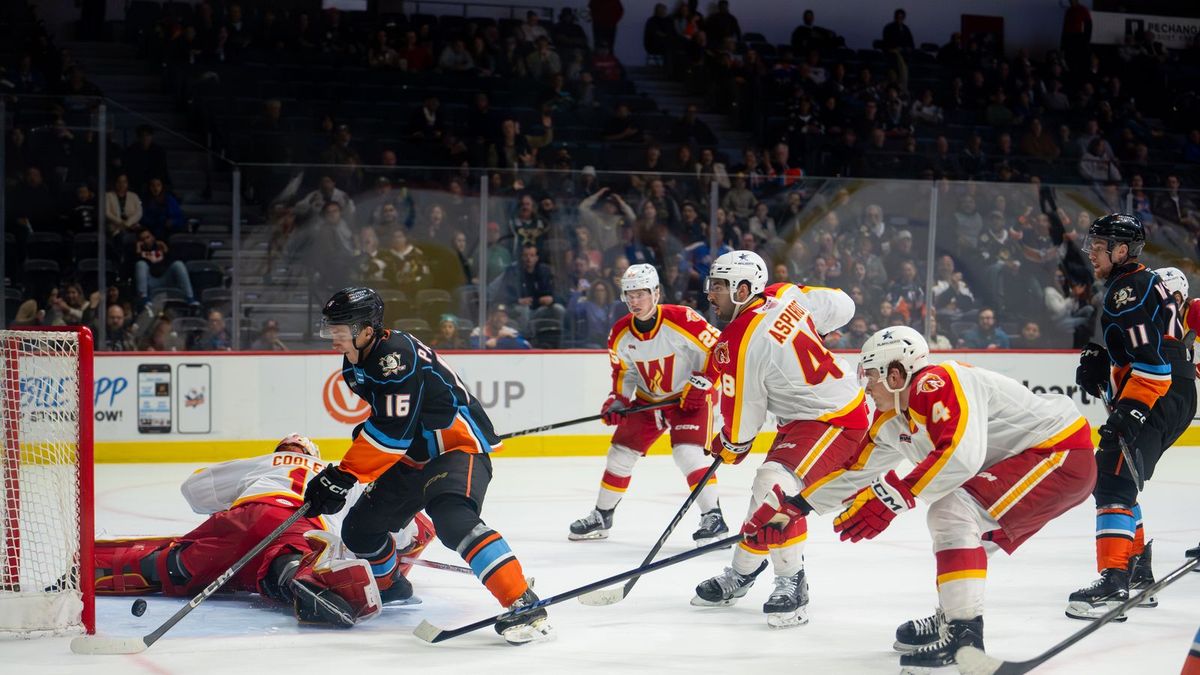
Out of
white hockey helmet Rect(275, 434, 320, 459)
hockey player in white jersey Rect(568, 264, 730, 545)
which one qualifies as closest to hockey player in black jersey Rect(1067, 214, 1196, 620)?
hockey player in white jersey Rect(568, 264, 730, 545)

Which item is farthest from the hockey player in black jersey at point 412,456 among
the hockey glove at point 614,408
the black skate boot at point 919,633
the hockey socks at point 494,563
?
the hockey glove at point 614,408

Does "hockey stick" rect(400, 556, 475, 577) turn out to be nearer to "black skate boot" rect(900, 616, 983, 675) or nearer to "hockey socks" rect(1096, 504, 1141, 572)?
"black skate boot" rect(900, 616, 983, 675)

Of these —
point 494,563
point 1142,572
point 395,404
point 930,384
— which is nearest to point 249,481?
point 395,404

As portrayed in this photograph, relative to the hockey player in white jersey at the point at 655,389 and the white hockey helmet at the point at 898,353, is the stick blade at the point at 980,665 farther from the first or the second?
the hockey player in white jersey at the point at 655,389

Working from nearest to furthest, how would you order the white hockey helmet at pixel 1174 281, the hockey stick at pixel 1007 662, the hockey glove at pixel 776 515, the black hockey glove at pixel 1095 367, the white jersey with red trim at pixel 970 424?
the hockey stick at pixel 1007 662
the white jersey with red trim at pixel 970 424
the hockey glove at pixel 776 515
the black hockey glove at pixel 1095 367
the white hockey helmet at pixel 1174 281

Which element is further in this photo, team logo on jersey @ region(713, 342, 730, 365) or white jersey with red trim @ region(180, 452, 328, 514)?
white jersey with red trim @ region(180, 452, 328, 514)

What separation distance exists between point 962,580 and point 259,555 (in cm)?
225

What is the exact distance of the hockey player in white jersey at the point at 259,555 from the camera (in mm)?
4129

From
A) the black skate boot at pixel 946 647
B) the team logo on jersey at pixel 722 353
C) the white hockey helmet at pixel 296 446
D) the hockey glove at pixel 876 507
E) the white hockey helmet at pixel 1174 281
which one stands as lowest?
the black skate boot at pixel 946 647

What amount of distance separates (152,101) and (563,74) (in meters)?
3.56

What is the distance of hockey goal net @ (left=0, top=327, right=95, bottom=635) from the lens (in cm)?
397

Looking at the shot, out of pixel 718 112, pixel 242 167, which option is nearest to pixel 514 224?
pixel 242 167

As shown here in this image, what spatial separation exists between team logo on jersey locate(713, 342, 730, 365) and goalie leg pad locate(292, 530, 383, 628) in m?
1.30

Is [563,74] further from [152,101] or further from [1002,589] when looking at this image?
[1002,589]
